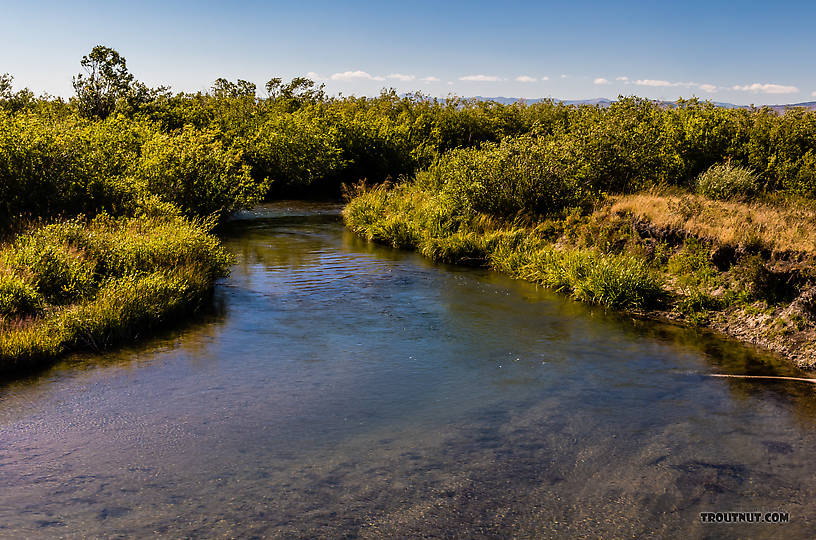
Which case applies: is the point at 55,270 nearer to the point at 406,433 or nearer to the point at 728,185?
the point at 406,433

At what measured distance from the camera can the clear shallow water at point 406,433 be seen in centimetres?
879

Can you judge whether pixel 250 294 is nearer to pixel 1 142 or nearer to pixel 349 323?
pixel 349 323

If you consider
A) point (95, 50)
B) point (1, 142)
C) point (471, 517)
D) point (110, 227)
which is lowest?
point (471, 517)

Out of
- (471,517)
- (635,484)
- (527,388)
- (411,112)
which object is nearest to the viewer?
(471,517)

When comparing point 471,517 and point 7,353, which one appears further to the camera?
point 7,353

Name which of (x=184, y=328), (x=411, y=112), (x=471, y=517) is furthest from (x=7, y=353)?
(x=411, y=112)

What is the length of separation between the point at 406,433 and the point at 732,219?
14.2 meters

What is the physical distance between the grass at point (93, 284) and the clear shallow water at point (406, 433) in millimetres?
759

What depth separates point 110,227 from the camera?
2105cm

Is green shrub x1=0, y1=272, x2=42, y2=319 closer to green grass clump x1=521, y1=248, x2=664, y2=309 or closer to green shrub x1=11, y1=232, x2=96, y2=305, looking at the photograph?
green shrub x1=11, y1=232, x2=96, y2=305

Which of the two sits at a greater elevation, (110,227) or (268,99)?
(268,99)

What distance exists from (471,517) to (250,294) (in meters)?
13.4

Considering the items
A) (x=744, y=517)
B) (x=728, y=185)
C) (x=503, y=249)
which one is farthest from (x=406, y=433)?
(x=728, y=185)

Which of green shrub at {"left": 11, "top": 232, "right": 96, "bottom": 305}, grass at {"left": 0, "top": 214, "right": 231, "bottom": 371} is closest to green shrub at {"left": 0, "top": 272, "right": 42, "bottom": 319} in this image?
grass at {"left": 0, "top": 214, "right": 231, "bottom": 371}
